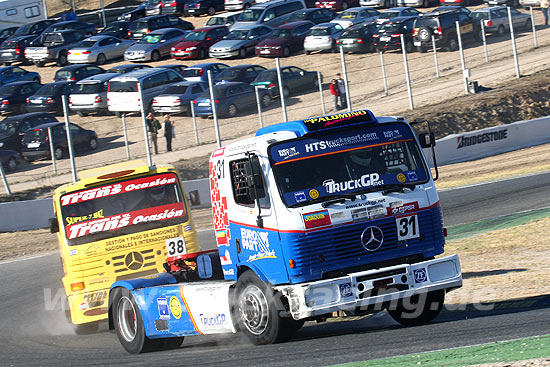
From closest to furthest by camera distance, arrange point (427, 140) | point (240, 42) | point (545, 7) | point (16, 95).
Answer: point (427, 140) → point (16, 95) → point (545, 7) → point (240, 42)

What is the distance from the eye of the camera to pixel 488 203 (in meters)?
18.5

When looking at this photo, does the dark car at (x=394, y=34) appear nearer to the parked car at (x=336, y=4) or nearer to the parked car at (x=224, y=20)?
the parked car at (x=224, y=20)

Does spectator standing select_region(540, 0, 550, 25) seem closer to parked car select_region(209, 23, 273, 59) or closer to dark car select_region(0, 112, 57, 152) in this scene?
parked car select_region(209, 23, 273, 59)

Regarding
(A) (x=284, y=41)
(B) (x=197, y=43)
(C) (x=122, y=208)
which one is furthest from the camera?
(B) (x=197, y=43)

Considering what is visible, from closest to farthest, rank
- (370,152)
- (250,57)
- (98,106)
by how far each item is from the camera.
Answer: (370,152) → (98,106) → (250,57)

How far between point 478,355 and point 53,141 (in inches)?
860

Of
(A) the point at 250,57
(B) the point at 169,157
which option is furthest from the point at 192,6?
(B) the point at 169,157

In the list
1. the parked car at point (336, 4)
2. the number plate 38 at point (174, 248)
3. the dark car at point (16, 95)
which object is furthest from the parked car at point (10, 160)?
the parked car at point (336, 4)

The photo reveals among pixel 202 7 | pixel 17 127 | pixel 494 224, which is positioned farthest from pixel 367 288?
pixel 202 7

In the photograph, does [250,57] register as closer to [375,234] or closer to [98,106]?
[98,106]

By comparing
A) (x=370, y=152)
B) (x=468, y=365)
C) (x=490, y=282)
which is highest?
(x=370, y=152)

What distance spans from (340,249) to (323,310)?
2.23 feet

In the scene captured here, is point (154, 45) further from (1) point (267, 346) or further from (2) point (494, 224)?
(1) point (267, 346)

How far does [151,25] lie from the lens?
48.5 meters
